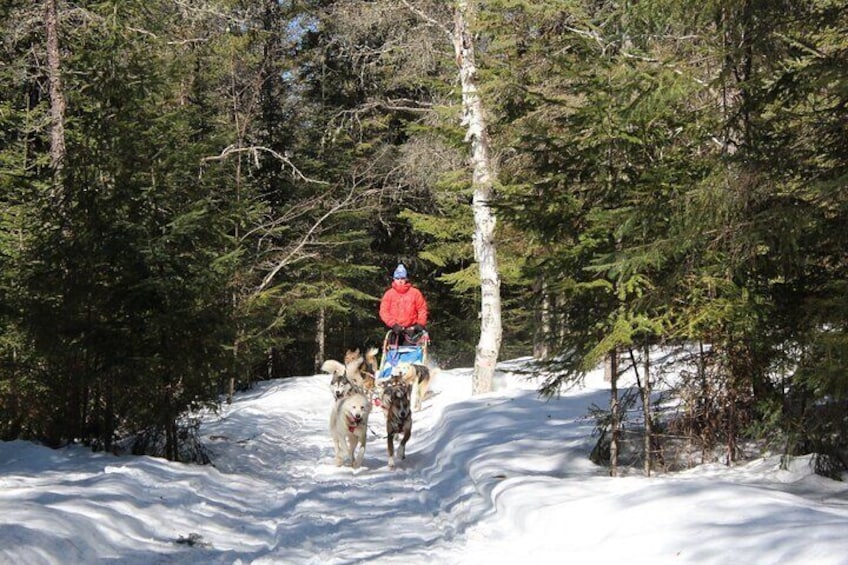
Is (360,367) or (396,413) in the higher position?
(360,367)

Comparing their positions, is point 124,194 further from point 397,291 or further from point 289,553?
point 397,291

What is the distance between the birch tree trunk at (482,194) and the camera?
1512cm

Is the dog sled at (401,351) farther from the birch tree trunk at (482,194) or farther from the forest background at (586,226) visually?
the forest background at (586,226)

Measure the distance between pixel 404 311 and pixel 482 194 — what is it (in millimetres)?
3254

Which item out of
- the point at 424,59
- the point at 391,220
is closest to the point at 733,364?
the point at 424,59

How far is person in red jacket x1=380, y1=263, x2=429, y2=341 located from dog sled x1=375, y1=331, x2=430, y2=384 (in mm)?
95

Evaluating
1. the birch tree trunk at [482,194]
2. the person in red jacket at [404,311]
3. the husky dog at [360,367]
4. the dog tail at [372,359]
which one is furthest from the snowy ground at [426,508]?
the person in red jacket at [404,311]

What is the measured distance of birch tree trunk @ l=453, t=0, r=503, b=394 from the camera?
49.6 ft

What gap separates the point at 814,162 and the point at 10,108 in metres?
15.7

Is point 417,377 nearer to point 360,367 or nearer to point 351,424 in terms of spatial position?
point 360,367

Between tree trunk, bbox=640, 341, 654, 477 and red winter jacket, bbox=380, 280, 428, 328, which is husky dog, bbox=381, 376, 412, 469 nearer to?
tree trunk, bbox=640, 341, 654, 477

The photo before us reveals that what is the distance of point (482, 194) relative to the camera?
15.0 meters

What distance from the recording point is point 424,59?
54.7ft

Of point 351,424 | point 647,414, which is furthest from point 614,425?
point 351,424
